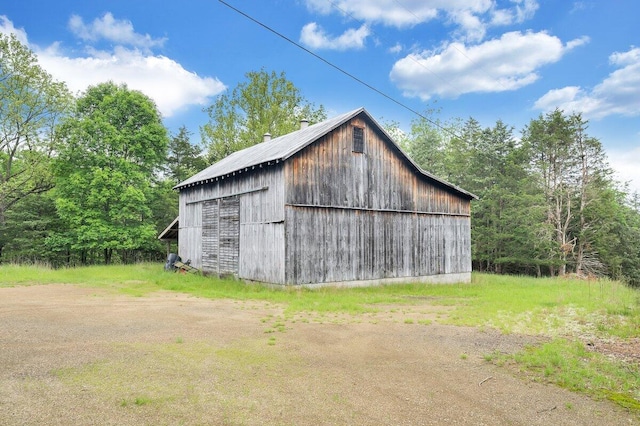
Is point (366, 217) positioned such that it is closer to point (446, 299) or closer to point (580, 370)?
point (446, 299)

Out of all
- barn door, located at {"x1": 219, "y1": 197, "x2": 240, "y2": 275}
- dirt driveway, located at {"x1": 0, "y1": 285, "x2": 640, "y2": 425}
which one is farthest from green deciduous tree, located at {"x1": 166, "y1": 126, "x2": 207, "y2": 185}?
dirt driveway, located at {"x1": 0, "y1": 285, "x2": 640, "y2": 425}

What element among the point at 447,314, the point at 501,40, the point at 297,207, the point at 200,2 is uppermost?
the point at 501,40

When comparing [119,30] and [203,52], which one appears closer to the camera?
[119,30]

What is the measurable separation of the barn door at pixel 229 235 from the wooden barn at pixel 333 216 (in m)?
0.05

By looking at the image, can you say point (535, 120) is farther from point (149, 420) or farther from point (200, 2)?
point (149, 420)

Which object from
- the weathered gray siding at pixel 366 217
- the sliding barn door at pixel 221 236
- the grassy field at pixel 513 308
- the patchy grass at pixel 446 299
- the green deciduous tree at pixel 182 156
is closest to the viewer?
the grassy field at pixel 513 308

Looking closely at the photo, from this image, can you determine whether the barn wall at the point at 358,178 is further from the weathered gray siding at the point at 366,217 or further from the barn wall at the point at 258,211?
the barn wall at the point at 258,211

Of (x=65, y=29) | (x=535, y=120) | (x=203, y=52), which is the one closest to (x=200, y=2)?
(x=203, y=52)

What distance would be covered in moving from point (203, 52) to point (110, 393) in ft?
79.6

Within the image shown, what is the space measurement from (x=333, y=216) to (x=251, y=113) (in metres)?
25.4

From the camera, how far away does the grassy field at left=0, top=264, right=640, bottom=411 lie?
604cm

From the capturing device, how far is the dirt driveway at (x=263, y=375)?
4516 mm

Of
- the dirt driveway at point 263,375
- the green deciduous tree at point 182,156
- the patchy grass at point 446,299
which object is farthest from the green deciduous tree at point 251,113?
the dirt driveway at point 263,375

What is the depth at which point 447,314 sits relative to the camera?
11.5 m
